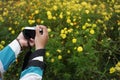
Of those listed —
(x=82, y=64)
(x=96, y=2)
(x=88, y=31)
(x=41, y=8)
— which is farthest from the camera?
(x=96, y=2)

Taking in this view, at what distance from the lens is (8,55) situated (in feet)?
7.08

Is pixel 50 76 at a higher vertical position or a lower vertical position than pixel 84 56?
lower

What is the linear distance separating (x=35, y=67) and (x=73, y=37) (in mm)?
2424

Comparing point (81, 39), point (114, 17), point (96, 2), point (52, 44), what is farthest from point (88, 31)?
point (96, 2)

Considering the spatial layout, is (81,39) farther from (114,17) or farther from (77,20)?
(114,17)

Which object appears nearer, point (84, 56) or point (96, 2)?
point (84, 56)

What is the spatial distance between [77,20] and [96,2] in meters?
1.10

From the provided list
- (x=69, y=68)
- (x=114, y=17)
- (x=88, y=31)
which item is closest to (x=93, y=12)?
(x=114, y=17)

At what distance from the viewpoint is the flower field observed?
3934 mm

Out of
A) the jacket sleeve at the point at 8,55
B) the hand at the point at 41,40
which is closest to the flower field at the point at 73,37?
the jacket sleeve at the point at 8,55

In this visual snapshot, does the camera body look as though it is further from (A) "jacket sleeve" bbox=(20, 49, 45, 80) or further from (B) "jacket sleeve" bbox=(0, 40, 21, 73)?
(A) "jacket sleeve" bbox=(20, 49, 45, 80)

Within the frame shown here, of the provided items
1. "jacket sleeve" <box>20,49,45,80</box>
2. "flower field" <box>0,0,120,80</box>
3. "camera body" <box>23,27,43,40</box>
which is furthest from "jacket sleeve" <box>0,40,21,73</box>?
"flower field" <box>0,0,120,80</box>

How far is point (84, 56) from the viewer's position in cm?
391

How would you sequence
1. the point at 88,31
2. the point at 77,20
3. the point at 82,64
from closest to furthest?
the point at 82,64, the point at 88,31, the point at 77,20
